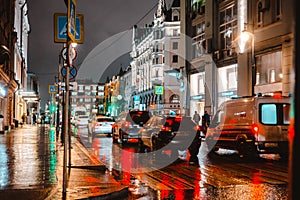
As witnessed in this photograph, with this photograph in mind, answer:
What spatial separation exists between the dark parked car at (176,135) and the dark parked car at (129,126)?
5.06 meters

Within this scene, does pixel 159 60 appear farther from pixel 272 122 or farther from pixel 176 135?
pixel 272 122

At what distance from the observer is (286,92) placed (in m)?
25.3

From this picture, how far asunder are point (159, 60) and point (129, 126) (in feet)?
205

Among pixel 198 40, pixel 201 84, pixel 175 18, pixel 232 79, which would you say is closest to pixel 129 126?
pixel 232 79

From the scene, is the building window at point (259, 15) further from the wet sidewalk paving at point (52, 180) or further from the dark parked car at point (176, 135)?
the wet sidewalk paving at point (52, 180)

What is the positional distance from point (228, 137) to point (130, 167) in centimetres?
463

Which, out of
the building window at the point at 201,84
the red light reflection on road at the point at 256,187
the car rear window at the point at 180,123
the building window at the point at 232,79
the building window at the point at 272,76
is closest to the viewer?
the red light reflection on road at the point at 256,187

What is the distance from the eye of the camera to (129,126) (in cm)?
2323

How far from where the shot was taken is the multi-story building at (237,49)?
27.9 m

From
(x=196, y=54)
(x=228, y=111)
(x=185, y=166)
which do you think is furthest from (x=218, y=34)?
(x=185, y=166)

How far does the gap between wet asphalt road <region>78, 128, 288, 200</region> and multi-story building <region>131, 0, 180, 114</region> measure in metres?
54.1

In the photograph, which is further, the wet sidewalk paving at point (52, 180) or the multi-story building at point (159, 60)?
the multi-story building at point (159, 60)

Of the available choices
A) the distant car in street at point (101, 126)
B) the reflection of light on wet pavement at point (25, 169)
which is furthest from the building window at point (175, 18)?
the reflection of light on wet pavement at point (25, 169)

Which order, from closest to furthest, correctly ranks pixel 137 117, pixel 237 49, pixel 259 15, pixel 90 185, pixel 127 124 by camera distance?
pixel 90 185 → pixel 127 124 → pixel 137 117 → pixel 259 15 → pixel 237 49
